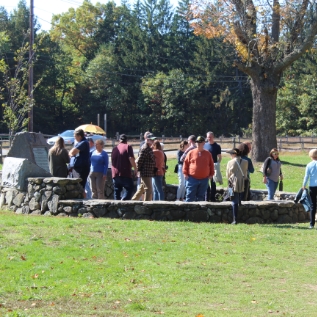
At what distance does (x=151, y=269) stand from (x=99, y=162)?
6.21 metres

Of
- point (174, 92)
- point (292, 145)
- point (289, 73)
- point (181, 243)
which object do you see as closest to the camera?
point (181, 243)

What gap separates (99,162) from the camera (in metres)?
14.5

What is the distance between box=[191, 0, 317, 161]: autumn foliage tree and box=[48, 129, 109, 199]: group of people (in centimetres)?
1234

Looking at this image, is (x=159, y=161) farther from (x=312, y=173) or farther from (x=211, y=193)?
(x=312, y=173)

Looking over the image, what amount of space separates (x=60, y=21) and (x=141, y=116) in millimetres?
21560

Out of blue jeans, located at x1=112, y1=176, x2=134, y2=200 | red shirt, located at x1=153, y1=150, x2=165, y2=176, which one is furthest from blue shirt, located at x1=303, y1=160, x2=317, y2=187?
blue jeans, located at x1=112, y1=176, x2=134, y2=200

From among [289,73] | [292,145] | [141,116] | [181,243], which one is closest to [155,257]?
[181,243]

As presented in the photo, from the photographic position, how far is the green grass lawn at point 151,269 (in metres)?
7.01

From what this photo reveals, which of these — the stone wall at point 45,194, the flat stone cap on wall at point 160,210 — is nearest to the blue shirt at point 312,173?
the flat stone cap on wall at point 160,210

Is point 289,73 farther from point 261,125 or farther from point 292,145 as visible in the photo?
point 261,125

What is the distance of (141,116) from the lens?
72688 mm

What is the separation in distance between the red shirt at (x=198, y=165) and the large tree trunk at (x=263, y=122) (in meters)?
14.1

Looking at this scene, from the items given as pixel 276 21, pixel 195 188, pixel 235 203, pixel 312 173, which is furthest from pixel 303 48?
pixel 235 203

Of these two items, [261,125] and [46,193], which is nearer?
[46,193]
